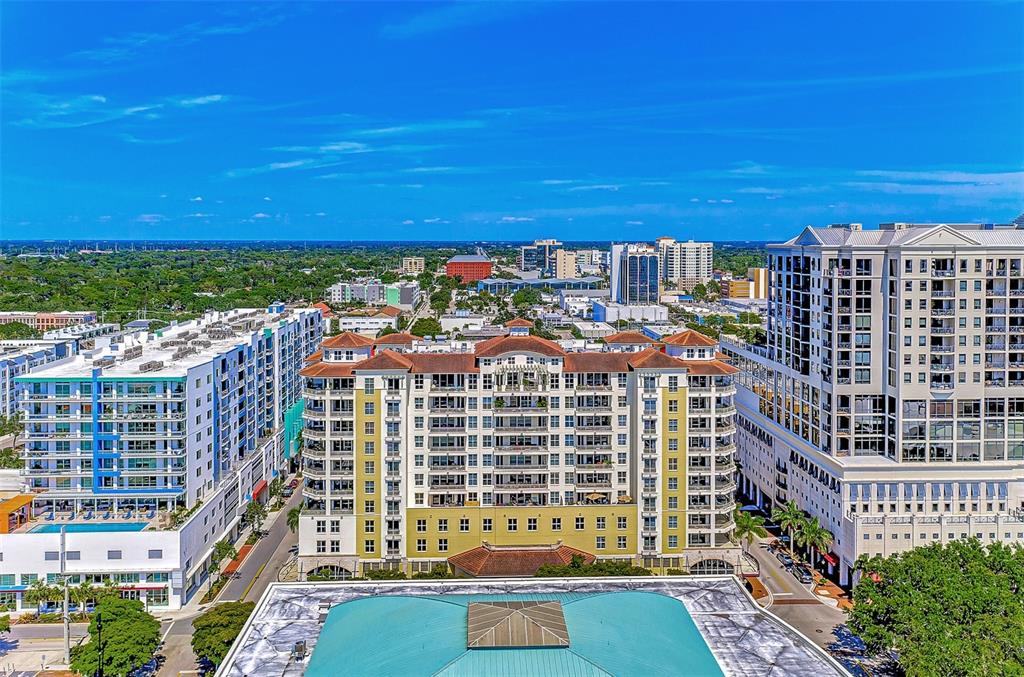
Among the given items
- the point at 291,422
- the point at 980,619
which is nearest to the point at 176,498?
the point at 291,422

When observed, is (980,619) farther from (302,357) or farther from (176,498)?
(302,357)

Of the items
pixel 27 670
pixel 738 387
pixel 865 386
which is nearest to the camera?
pixel 27 670

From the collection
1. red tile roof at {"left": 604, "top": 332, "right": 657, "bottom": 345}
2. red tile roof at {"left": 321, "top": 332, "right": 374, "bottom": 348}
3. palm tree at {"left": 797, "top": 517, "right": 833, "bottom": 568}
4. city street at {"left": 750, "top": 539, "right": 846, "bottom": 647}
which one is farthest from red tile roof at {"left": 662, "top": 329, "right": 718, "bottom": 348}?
red tile roof at {"left": 321, "top": 332, "right": 374, "bottom": 348}

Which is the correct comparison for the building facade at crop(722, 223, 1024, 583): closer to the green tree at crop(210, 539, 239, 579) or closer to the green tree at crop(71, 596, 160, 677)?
the green tree at crop(210, 539, 239, 579)

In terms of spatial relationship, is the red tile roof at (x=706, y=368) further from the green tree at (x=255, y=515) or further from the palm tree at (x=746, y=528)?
the green tree at (x=255, y=515)

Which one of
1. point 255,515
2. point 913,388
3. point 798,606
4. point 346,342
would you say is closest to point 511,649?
point 798,606

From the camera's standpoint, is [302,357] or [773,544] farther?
[302,357]

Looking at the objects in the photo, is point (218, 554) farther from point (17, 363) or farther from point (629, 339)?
point (17, 363)
